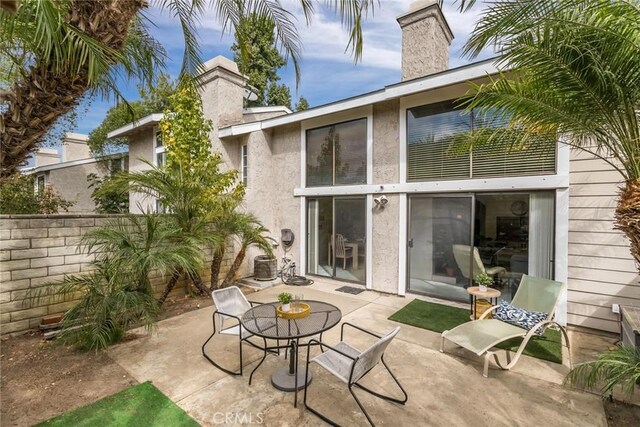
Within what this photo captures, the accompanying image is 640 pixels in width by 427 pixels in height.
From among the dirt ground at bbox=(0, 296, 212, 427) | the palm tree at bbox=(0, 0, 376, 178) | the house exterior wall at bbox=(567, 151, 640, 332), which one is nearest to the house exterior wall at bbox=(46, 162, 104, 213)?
the dirt ground at bbox=(0, 296, 212, 427)

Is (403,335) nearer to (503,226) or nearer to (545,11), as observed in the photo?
(503,226)

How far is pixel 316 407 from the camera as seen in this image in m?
3.26

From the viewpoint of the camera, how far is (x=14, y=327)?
4.94 meters

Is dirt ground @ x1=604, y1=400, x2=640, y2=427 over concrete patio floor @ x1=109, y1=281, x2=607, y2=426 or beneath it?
beneath

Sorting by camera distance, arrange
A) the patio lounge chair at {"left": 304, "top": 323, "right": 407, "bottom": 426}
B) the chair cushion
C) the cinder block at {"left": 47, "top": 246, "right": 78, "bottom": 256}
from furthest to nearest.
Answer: the cinder block at {"left": 47, "top": 246, "right": 78, "bottom": 256}
the chair cushion
the patio lounge chair at {"left": 304, "top": 323, "right": 407, "bottom": 426}

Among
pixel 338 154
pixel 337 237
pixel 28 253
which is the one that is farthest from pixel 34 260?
pixel 338 154

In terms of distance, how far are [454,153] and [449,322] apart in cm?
353

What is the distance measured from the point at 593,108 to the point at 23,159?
22.8 ft

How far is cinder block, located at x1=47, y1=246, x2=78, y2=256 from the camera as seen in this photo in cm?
533

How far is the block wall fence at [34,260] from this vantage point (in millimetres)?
4855

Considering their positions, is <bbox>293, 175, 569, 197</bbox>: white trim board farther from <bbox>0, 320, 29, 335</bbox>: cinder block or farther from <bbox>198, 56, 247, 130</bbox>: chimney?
<bbox>0, 320, 29, 335</bbox>: cinder block

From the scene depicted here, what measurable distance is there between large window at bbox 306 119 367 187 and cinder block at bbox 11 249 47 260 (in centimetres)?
621

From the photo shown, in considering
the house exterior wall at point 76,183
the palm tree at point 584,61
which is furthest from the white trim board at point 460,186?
the house exterior wall at point 76,183

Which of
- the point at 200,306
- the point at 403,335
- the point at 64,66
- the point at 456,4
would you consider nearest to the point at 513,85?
the point at 456,4
